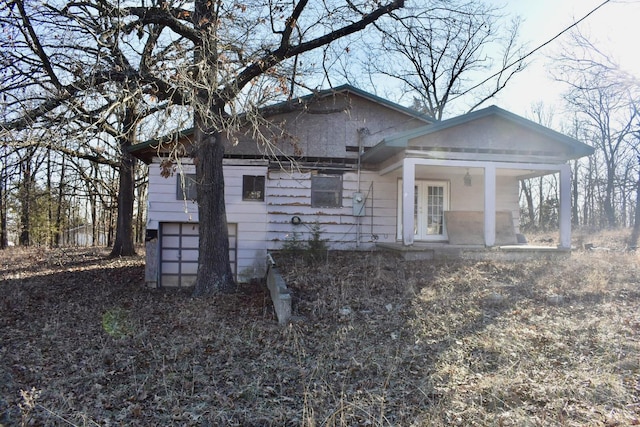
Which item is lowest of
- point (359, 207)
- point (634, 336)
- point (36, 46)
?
point (634, 336)

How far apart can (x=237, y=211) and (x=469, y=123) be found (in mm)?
6177

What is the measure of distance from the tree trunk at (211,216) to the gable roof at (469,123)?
383cm

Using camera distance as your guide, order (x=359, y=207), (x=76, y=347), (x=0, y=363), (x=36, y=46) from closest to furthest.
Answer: (x=0, y=363) → (x=76, y=347) → (x=36, y=46) → (x=359, y=207)

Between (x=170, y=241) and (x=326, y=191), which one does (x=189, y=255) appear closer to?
(x=170, y=241)

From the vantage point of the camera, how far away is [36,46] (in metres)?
8.24

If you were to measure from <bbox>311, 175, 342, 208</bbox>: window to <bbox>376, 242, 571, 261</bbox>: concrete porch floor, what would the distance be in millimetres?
2262

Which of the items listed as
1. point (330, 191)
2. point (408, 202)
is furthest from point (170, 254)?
point (408, 202)

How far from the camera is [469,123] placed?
10281 mm

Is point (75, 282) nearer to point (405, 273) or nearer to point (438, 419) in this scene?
point (405, 273)

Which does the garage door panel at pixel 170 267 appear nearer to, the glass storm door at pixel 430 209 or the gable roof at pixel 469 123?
the gable roof at pixel 469 123

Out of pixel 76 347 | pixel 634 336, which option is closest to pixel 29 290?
pixel 76 347

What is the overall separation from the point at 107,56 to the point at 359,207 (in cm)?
704

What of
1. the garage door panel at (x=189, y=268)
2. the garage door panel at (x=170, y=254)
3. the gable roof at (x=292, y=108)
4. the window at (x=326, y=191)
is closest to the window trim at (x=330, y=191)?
the window at (x=326, y=191)

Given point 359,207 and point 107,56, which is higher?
point 107,56
